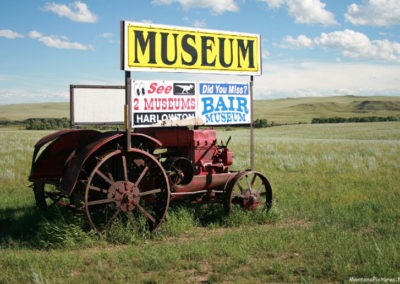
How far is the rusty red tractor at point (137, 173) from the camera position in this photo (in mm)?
6719

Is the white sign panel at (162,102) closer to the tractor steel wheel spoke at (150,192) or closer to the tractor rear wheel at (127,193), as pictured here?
the tractor rear wheel at (127,193)

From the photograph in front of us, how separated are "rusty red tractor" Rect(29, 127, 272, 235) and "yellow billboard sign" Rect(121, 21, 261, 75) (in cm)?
108

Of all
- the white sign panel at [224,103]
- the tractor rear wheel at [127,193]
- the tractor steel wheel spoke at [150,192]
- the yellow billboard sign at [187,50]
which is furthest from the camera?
the white sign panel at [224,103]

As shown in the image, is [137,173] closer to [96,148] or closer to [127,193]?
[127,193]

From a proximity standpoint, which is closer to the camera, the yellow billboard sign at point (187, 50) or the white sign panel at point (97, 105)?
the yellow billboard sign at point (187, 50)

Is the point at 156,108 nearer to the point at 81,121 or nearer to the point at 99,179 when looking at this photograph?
the point at 99,179

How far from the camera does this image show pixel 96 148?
643 cm

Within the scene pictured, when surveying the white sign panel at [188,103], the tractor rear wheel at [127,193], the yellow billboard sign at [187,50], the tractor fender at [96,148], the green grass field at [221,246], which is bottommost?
the green grass field at [221,246]

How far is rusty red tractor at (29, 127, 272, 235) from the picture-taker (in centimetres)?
672

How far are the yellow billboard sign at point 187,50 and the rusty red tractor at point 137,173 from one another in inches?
42.7

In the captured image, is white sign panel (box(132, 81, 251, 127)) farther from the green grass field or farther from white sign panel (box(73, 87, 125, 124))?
white sign panel (box(73, 87, 125, 124))

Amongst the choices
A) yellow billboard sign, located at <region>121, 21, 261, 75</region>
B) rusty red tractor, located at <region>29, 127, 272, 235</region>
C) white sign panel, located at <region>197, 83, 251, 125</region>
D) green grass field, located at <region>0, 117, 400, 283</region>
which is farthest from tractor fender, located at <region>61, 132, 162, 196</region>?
white sign panel, located at <region>197, 83, 251, 125</region>

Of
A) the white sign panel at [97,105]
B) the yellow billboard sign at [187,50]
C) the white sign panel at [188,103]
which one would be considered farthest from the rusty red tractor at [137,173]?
the white sign panel at [97,105]

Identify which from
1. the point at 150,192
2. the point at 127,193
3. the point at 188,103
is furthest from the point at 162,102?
the point at 127,193
